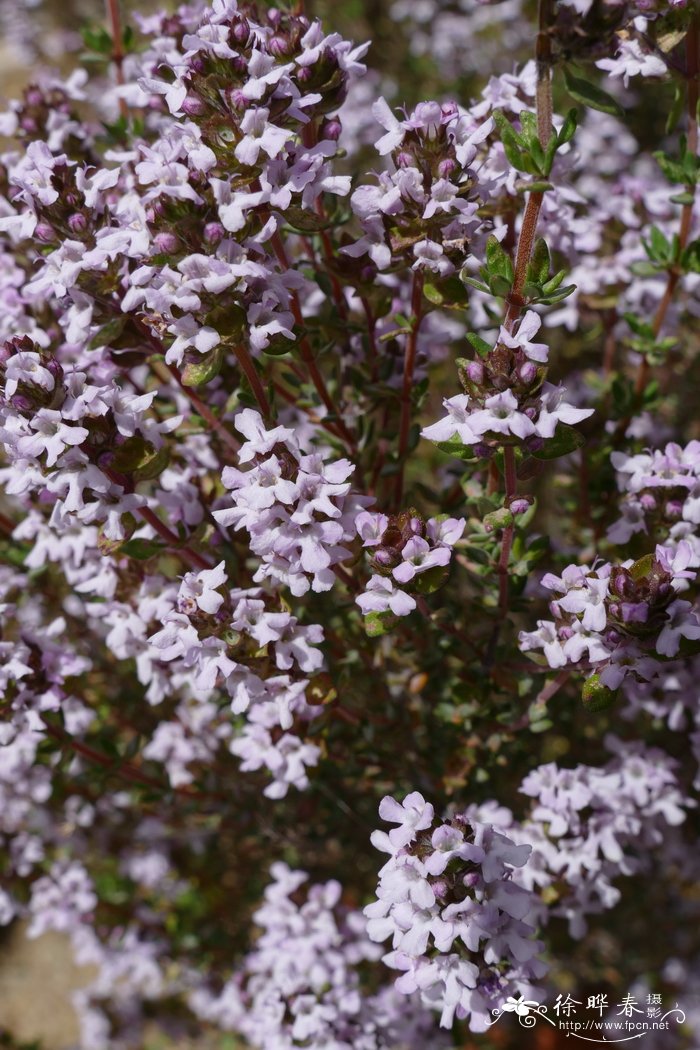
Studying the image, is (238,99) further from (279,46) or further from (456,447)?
(456,447)

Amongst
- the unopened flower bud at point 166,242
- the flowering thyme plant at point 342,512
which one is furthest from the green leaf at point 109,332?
the unopened flower bud at point 166,242

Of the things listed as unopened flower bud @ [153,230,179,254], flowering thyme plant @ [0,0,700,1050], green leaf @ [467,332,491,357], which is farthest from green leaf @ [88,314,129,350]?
green leaf @ [467,332,491,357]

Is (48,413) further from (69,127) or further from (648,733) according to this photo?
(648,733)

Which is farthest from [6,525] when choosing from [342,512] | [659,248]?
[659,248]

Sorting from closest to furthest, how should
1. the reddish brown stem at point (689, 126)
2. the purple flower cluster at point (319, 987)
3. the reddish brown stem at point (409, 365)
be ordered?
the reddish brown stem at point (409, 365) → the reddish brown stem at point (689, 126) → the purple flower cluster at point (319, 987)

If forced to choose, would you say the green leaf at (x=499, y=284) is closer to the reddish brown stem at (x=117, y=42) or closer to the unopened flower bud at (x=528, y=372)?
the unopened flower bud at (x=528, y=372)

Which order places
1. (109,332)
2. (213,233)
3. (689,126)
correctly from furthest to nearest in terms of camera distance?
(689,126) → (109,332) → (213,233)

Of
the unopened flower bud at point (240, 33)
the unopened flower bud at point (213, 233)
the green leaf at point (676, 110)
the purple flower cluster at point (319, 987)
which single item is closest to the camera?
the unopened flower bud at point (213, 233)

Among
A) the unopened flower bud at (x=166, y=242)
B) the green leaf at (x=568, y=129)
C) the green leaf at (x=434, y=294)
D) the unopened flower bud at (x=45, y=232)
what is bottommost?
the green leaf at (x=434, y=294)
